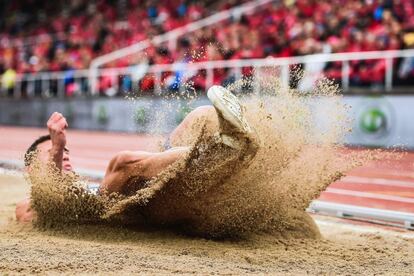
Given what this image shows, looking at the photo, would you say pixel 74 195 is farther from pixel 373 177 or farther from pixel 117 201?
pixel 373 177

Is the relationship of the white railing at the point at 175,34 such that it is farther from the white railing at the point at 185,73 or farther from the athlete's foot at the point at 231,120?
the athlete's foot at the point at 231,120

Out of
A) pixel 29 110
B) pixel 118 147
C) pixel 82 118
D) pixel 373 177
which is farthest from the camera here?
pixel 29 110

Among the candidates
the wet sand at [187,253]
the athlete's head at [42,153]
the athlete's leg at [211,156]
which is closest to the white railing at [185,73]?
the athlete's head at [42,153]

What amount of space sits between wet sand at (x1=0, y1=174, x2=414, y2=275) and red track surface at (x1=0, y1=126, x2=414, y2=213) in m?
1.13

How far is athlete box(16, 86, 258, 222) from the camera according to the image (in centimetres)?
384

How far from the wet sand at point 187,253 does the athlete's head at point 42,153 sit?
0.49 meters

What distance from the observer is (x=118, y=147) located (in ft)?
47.7

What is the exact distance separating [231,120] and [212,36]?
1404cm

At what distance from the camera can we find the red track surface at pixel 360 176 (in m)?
6.93

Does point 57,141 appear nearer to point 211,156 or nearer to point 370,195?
point 211,156

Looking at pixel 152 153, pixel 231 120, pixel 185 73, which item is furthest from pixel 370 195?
pixel 185 73

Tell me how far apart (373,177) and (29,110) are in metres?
16.0

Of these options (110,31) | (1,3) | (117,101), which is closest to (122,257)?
(117,101)

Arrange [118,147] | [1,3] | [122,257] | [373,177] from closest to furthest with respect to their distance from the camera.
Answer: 1. [122,257]
2. [373,177]
3. [118,147]
4. [1,3]
